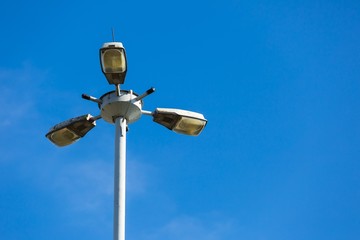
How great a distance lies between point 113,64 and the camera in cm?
1058

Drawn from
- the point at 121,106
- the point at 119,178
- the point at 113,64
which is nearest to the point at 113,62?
the point at 113,64

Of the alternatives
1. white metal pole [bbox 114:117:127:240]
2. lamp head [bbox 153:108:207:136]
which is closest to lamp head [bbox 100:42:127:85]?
white metal pole [bbox 114:117:127:240]

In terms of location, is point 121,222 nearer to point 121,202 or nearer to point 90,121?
point 121,202

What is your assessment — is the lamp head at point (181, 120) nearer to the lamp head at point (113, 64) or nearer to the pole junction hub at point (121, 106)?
the pole junction hub at point (121, 106)

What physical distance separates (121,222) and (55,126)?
6.86ft

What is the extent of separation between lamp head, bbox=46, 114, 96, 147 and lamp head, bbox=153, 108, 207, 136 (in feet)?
2.89

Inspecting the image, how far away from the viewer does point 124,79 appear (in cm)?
1057

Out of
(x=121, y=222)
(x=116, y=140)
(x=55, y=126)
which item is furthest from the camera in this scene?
(x=55, y=126)

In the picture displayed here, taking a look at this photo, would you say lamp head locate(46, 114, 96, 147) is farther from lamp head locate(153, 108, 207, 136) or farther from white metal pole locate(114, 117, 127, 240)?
lamp head locate(153, 108, 207, 136)

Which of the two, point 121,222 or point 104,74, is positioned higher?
point 104,74

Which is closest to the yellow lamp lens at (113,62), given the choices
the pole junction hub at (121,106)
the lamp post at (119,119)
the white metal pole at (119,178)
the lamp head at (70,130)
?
Result: the lamp post at (119,119)

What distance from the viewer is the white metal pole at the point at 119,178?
9664 millimetres

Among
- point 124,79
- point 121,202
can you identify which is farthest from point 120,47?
point 121,202

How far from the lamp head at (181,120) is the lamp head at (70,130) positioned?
34.7 inches
